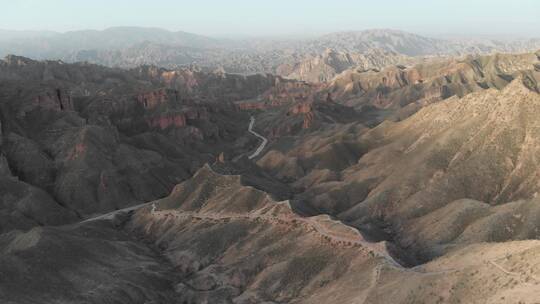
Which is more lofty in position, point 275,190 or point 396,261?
point 396,261

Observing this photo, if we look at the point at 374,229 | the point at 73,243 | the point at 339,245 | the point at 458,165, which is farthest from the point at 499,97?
the point at 73,243

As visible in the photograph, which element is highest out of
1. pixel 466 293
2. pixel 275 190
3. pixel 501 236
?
pixel 466 293

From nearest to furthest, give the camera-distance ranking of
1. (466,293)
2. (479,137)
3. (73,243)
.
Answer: (466,293) → (73,243) → (479,137)

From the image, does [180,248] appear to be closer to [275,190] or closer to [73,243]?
[73,243]

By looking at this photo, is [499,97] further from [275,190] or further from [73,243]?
[73,243]

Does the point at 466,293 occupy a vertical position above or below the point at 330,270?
above

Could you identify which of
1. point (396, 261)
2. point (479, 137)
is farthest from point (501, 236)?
point (479, 137)

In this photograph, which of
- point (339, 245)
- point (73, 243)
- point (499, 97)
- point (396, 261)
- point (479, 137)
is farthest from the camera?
point (499, 97)

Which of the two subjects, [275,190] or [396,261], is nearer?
[396,261]

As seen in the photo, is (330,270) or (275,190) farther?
(275,190)
